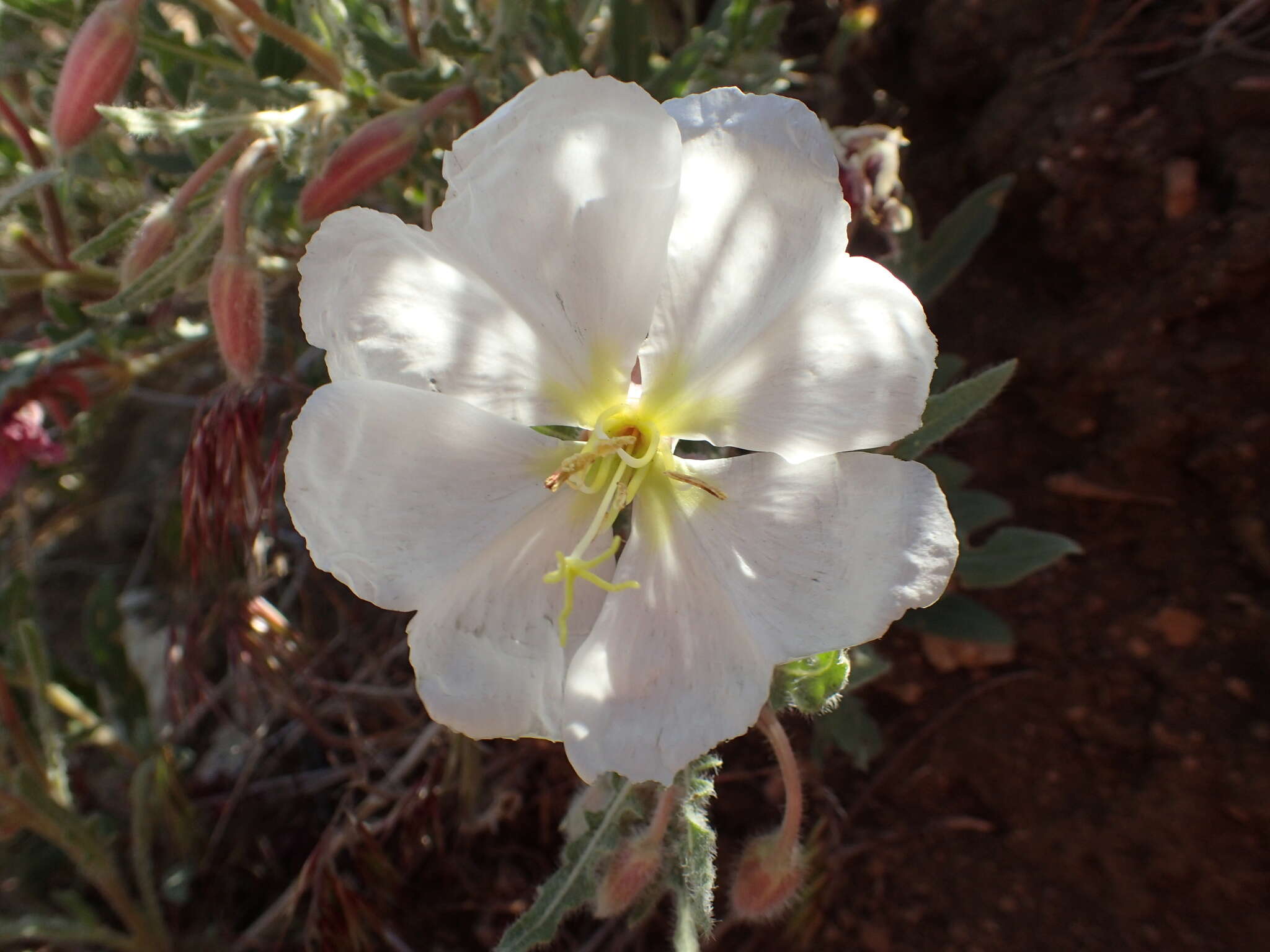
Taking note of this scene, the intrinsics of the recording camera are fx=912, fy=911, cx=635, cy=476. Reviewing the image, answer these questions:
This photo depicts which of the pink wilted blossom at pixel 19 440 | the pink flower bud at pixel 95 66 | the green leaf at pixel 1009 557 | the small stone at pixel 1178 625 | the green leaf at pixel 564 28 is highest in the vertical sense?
the pink flower bud at pixel 95 66

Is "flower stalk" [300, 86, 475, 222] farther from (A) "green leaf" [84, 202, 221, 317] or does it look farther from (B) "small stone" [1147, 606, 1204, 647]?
(B) "small stone" [1147, 606, 1204, 647]

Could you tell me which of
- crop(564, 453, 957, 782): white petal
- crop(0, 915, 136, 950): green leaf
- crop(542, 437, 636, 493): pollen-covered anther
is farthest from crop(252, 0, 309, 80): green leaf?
crop(0, 915, 136, 950): green leaf

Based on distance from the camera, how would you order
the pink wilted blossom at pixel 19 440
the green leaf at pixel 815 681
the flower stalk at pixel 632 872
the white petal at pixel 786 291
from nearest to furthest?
the white petal at pixel 786 291
the green leaf at pixel 815 681
the flower stalk at pixel 632 872
the pink wilted blossom at pixel 19 440

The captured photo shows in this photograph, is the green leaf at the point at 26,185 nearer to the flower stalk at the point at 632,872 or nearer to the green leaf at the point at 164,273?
the green leaf at the point at 164,273

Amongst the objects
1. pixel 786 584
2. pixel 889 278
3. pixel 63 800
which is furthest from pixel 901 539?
pixel 63 800

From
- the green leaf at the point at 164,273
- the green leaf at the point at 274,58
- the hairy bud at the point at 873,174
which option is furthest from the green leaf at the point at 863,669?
the green leaf at the point at 274,58

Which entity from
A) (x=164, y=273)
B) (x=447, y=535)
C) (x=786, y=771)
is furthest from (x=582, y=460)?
(x=164, y=273)

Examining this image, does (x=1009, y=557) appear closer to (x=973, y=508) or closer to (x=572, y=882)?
(x=973, y=508)

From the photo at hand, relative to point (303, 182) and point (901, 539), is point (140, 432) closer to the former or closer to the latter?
point (303, 182)
